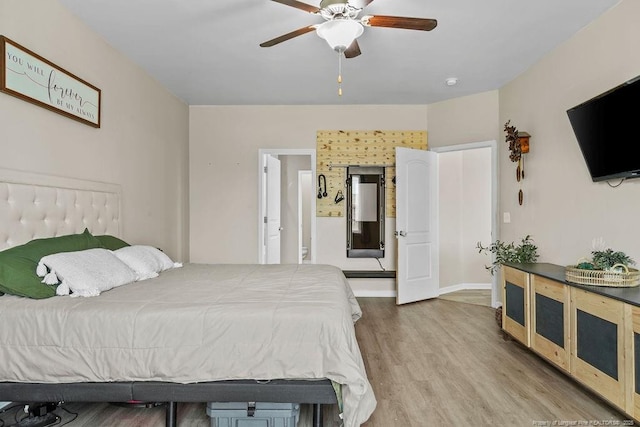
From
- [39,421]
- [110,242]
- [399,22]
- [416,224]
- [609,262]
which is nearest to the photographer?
[39,421]

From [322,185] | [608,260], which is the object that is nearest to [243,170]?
[322,185]

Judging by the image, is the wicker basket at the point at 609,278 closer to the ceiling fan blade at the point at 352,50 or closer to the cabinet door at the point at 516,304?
the cabinet door at the point at 516,304

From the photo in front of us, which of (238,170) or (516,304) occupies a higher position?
(238,170)

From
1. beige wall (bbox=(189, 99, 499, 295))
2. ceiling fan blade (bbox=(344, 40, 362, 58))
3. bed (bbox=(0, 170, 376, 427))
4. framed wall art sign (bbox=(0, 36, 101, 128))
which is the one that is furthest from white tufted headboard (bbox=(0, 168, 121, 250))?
ceiling fan blade (bbox=(344, 40, 362, 58))

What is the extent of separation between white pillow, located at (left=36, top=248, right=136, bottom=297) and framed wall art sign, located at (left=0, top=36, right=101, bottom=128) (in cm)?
107

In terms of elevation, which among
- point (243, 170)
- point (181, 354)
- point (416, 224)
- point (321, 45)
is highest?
point (321, 45)

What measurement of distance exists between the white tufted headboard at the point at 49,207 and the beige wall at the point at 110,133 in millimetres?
77

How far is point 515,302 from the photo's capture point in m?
3.22

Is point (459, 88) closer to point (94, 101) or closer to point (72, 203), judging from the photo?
point (94, 101)

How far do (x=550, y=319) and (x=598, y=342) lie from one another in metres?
0.51

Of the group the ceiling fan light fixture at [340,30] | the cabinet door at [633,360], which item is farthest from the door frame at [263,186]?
the cabinet door at [633,360]

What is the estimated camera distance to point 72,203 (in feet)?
9.05

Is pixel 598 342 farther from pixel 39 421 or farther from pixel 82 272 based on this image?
pixel 39 421

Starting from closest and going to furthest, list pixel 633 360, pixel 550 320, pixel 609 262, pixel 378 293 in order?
pixel 633 360 → pixel 609 262 → pixel 550 320 → pixel 378 293
